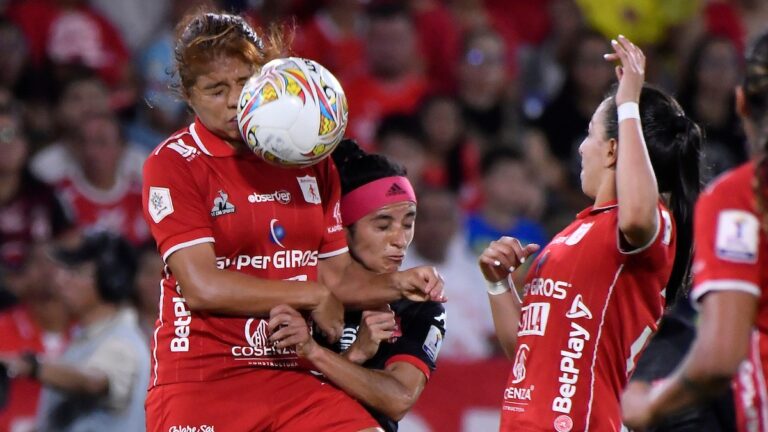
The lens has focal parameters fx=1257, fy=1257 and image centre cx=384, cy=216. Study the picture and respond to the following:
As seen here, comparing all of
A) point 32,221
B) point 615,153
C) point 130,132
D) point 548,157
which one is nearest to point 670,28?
point 548,157

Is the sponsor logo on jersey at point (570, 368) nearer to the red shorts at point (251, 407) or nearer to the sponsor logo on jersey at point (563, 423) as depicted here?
the sponsor logo on jersey at point (563, 423)

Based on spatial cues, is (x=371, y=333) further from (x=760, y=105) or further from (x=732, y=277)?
(x=760, y=105)

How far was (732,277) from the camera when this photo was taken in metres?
3.23

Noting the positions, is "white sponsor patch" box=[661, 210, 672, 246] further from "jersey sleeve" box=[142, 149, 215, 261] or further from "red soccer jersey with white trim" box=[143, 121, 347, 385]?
"jersey sleeve" box=[142, 149, 215, 261]

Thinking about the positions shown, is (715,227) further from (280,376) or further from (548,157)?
(548,157)

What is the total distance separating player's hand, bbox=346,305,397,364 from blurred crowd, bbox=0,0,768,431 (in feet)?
10.2

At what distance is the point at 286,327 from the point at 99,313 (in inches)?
137

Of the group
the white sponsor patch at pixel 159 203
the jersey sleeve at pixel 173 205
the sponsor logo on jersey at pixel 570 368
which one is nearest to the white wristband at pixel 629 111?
the sponsor logo on jersey at pixel 570 368

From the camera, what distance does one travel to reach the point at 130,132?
9.30m

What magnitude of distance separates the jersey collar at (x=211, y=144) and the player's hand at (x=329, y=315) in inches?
24.2

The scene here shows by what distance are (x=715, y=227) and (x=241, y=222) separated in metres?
1.79

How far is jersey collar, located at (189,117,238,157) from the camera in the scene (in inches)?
177

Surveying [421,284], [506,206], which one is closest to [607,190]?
[421,284]

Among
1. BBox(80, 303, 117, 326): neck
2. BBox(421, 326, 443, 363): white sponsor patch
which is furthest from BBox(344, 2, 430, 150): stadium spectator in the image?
BBox(421, 326, 443, 363): white sponsor patch
